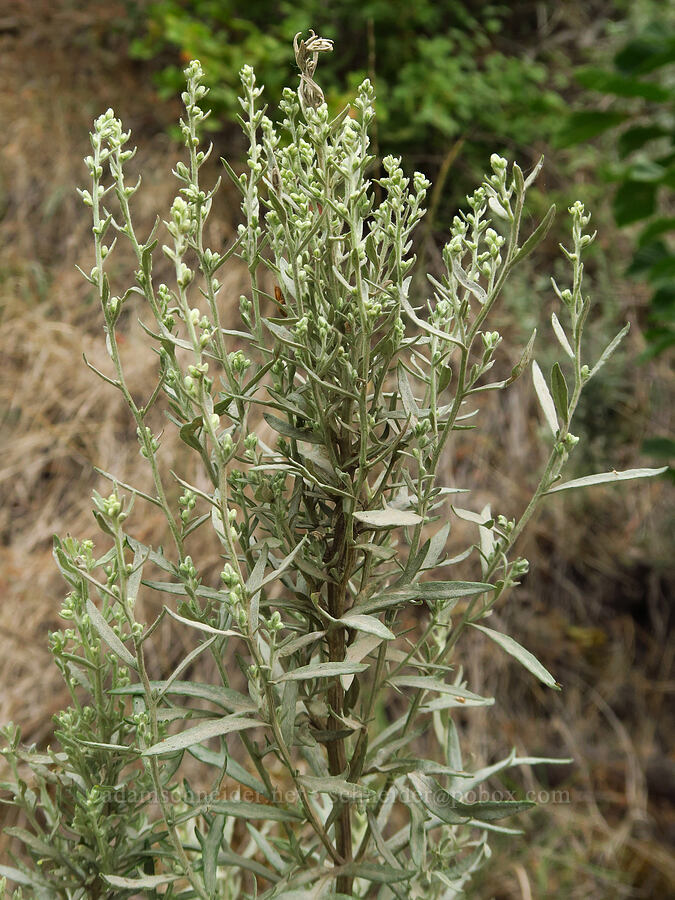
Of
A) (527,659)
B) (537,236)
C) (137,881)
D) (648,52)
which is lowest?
(137,881)

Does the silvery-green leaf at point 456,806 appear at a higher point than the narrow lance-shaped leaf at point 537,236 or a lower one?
lower

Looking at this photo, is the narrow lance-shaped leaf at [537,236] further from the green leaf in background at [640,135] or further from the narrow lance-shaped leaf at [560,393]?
the green leaf in background at [640,135]

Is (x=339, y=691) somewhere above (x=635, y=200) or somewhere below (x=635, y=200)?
above

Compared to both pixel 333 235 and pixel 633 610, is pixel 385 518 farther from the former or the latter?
pixel 633 610

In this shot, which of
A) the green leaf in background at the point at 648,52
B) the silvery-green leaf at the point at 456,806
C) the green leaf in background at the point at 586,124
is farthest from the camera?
the green leaf in background at the point at 586,124

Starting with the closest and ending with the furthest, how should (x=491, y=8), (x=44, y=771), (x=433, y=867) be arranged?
(x=44, y=771) < (x=433, y=867) < (x=491, y=8)

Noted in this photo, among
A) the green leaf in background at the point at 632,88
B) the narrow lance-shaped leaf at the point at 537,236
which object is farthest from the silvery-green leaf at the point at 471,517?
the green leaf in background at the point at 632,88

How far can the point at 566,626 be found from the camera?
9.23 feet

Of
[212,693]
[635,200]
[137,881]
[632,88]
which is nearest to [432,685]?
[212,693]

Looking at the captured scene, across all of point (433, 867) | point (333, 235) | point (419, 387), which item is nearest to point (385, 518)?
point (333, 235)

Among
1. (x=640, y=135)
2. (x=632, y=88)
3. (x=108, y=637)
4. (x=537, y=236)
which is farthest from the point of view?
(x=640, y=135)

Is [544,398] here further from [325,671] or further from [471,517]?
[325,671]

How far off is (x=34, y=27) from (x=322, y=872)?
15.5 feet

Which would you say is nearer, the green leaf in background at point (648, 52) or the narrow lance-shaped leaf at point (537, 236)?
the narrow lance-shaped leaf at point (537, 236)
